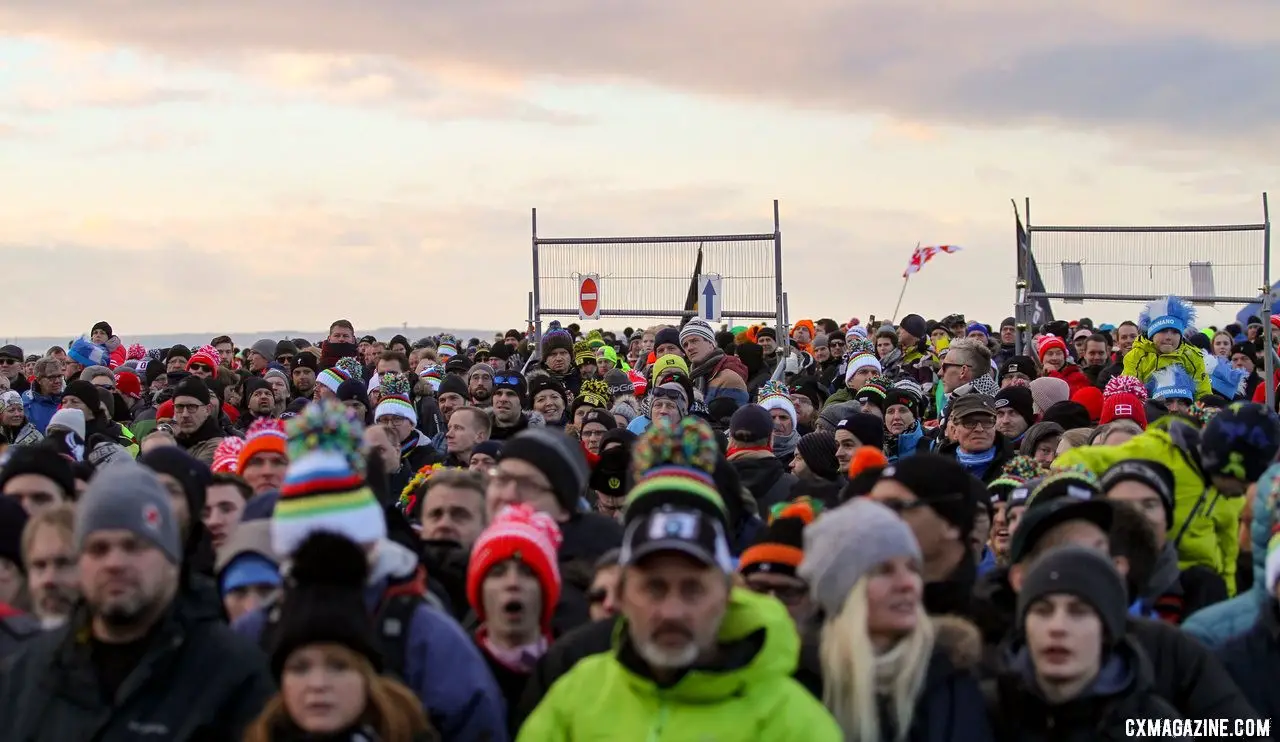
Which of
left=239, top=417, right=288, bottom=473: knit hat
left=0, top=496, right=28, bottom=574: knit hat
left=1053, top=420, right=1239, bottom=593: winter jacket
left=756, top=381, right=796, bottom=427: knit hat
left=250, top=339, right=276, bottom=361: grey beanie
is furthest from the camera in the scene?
left=250, top=339, right=276, bottom=361: grey beanie

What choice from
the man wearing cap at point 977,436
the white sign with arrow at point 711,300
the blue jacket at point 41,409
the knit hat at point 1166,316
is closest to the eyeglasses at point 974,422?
the man wearing cap at point 977,436

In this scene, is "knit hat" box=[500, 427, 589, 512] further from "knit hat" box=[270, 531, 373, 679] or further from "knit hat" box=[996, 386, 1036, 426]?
"knit hat" box=[996, 386, 1036, 426]

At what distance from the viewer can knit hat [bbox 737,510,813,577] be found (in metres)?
5.79

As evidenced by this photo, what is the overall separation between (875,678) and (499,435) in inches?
272

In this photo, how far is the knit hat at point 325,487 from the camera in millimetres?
4973

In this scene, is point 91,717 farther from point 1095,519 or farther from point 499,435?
point 499,435

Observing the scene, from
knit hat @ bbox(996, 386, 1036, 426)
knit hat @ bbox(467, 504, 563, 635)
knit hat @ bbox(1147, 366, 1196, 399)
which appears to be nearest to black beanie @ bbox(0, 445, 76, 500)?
knit hat @ bbox(467, 504, 563, 635)

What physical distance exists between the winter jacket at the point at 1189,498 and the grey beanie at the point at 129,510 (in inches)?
156

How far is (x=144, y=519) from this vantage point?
4.88 metres

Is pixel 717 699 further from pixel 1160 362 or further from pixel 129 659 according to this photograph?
pixel 1160 362

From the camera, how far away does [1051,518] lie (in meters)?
5.61

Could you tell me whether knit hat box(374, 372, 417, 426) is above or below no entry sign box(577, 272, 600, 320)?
below

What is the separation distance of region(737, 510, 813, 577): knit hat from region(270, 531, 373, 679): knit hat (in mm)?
1589

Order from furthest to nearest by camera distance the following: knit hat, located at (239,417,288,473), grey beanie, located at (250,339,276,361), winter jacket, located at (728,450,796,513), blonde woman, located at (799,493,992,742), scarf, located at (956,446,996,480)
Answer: grey beanie, located at (250,339,276,361) → scarf, located at (956,446,996,480) → winter jacket, located at (728,450,796,513) → knit hat, located at (239,417,288,473) → blonde woman, located at (799,493,992,742)
